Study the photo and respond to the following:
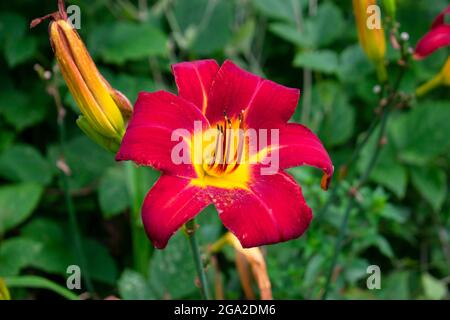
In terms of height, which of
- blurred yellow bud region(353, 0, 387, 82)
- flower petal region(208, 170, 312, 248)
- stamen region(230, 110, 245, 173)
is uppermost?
blurred yellow bud region(353, 0, 387, 82)

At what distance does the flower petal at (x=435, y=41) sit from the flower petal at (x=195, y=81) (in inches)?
13.6

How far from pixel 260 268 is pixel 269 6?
2.63 ft

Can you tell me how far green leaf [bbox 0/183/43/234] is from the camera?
4.45 ft

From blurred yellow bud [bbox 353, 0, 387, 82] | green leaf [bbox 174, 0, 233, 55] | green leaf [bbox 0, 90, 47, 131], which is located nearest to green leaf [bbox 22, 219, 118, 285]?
green leaf [bbox 0, 90, 47, 131]

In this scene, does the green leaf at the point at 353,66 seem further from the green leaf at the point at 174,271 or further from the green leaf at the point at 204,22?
the green leaf at the point at 174,271

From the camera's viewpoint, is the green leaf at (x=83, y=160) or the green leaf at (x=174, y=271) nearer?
the green leaf at (x=174, y=271)

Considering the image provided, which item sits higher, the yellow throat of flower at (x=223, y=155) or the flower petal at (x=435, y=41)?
the flower petal at (x=435, y=41)

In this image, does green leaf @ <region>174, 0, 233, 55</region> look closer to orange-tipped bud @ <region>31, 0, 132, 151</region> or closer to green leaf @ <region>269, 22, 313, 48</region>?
green leaf @ <region>269, 22, 313, 48</region>

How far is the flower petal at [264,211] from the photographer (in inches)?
28.4

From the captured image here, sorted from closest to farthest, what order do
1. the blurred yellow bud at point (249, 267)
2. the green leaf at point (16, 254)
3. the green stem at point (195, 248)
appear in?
the green stem at point (195, 248) → the blurred yellow bud at point (249, 267) → the green leaf at point (16, 254)

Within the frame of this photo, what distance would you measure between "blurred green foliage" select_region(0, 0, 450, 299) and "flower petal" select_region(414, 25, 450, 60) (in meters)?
0.33

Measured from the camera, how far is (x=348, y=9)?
1854 millimetres

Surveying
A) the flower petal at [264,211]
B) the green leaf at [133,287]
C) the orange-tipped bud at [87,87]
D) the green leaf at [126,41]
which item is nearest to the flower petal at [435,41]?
the flower petal at [264,211]
